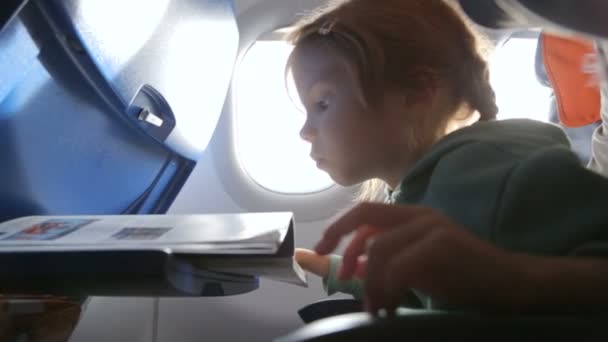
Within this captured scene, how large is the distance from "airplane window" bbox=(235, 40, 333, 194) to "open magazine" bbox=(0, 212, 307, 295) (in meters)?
0.72

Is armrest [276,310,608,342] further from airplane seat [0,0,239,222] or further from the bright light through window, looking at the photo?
the bright light through window

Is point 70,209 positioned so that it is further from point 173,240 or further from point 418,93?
point 418,93

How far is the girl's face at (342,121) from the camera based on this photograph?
32.6 inches

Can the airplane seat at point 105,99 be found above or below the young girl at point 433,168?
below

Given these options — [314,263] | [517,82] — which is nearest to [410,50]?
[314,263]

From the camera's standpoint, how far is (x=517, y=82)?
150 centimetres

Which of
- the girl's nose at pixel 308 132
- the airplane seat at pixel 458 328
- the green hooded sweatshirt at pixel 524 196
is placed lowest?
the girl's nose at pixel 308 132

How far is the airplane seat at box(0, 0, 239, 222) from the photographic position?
693 millimetres

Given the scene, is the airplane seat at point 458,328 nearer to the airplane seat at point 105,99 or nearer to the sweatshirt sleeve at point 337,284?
the airplane seat at point 105,99

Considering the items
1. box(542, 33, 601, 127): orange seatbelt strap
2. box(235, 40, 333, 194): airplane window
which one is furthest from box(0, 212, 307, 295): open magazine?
box(235, 40, 333, 194): airplane window

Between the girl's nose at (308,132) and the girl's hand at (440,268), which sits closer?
the girl's hand at (440,268)

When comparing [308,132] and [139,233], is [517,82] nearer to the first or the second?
[308,132]

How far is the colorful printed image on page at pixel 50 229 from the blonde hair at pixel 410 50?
15.4 inches

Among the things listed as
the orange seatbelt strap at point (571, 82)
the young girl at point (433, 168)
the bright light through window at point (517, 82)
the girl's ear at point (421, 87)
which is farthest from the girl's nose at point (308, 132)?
the bright light through window at point (517, 82)
